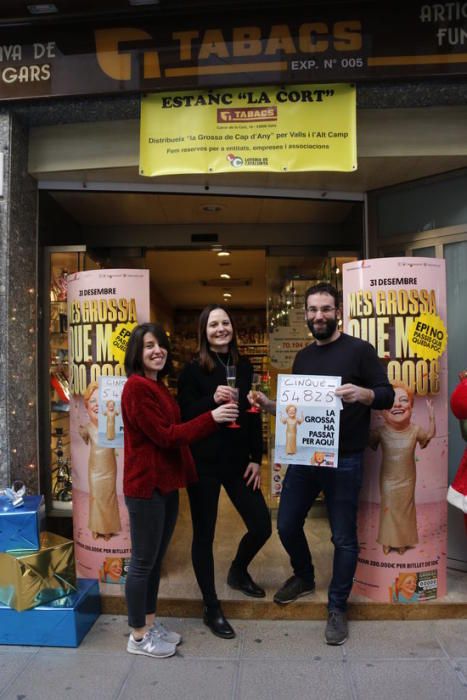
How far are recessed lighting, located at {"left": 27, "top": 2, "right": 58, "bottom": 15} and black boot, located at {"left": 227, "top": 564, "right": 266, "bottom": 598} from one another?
12.5 ft

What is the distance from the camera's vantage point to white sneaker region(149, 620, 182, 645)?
2.94 m

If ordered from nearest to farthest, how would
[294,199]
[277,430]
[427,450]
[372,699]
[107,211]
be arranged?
[372,699]
[277,430]
[427,450]
[294,199]
[107,211]

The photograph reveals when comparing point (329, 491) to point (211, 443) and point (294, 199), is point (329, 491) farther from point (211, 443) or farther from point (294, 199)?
point (294, 199)

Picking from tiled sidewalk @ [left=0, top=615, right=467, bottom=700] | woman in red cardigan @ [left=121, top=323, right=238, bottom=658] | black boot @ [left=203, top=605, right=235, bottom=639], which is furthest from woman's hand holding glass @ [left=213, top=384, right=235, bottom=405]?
tiled sidewalk @ [left=0, top=615, right=467, bottom=700]

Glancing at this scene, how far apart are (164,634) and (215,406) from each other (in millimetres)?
1287

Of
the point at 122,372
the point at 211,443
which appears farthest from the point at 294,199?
the point at 211,443

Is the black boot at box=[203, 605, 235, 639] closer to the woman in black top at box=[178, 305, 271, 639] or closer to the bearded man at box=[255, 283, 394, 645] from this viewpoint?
the woman in black top at box=[178, 305, 271, 639]

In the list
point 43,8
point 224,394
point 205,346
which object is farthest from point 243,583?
point 43,8

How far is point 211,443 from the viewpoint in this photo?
3.00m

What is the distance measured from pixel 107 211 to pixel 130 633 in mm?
3676

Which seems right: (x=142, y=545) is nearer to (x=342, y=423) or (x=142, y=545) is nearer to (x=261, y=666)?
(x=261, y=666)

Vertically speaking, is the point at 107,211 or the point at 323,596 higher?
the point at 107,211

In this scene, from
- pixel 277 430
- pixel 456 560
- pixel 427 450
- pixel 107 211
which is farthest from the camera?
pixel 107 211

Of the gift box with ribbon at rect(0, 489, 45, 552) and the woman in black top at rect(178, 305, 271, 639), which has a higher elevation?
the woman in black top at rect(178, 305, 271, 639)
